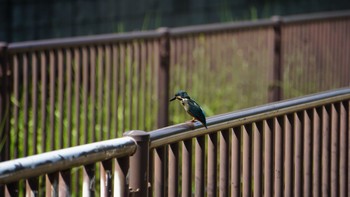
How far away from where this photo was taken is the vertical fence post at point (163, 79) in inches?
277

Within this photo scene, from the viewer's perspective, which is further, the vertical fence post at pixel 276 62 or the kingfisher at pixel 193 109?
the vertical fence post at pixel 276 62

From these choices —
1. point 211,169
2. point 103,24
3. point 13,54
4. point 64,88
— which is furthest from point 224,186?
point 103,24

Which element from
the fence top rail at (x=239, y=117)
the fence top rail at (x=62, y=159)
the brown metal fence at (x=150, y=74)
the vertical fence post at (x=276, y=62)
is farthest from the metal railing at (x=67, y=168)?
the vertical fence post at (x=276, y=62)

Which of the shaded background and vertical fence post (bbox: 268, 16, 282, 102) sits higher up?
the shaded background

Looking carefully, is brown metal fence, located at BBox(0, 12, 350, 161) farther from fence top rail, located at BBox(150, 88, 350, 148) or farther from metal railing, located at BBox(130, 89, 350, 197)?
fence top rail, located at BBox(150, 88, 350, 148)

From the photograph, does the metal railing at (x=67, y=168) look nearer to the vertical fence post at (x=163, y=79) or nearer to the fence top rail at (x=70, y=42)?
the fence top rail at (x=70, y=42)

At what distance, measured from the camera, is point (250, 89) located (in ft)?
26.7

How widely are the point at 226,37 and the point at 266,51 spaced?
0.52m

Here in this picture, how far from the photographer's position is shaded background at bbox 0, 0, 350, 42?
1097cm

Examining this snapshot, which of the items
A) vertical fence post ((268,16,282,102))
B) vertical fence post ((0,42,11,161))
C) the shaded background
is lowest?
vertical fence post ((0,42,11,161))

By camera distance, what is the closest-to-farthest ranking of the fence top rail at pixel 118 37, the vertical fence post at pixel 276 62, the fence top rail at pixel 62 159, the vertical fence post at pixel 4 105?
the fence top rail at pixel 62 159
the vertical fence post at pixel 4 105
the fence top rail at pixel 118 37
the vertical fence post at pixel 276 62

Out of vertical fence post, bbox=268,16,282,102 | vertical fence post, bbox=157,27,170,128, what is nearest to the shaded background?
vertical fence post, bbox=268,16,282,102

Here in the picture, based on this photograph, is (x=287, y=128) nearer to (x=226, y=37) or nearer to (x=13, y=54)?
(x=13, y=54)

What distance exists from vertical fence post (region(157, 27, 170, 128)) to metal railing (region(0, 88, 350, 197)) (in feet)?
8.84
